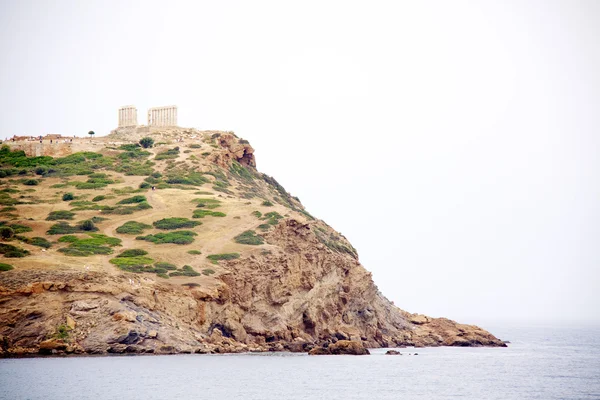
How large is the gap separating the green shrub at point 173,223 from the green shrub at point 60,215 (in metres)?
9.08

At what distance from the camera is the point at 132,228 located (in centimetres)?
9156

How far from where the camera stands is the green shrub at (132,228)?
91000mm

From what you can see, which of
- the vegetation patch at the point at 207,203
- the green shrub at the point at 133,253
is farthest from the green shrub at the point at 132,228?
the vegetation patch at the point at 207,203

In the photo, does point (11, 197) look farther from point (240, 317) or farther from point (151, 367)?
point (151, 367)

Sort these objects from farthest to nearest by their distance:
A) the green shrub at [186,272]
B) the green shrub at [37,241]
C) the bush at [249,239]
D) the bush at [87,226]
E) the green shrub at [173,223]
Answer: the green shrub at [173,223], the bush at [87,226], the bush at [249,239], the green shrub at [37,241], the green shrub at [186,272]

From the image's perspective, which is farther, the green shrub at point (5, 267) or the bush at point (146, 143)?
the bush at point (146, 143)

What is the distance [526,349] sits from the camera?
10144 centimetres

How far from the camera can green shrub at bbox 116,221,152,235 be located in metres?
91.0

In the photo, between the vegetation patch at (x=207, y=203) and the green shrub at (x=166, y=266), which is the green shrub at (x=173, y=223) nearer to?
the vegetation patch at (x=207, y=203)

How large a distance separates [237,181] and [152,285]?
4050 centimetres

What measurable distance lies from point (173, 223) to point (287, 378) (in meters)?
35.2

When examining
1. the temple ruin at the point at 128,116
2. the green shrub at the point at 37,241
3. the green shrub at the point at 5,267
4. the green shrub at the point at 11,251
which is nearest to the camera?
the green shrub at the point at 5,267

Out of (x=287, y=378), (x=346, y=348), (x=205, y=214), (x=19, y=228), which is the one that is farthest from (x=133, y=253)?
(x=287, y=378)

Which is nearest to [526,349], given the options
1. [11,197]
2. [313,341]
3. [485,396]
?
[313,341]
